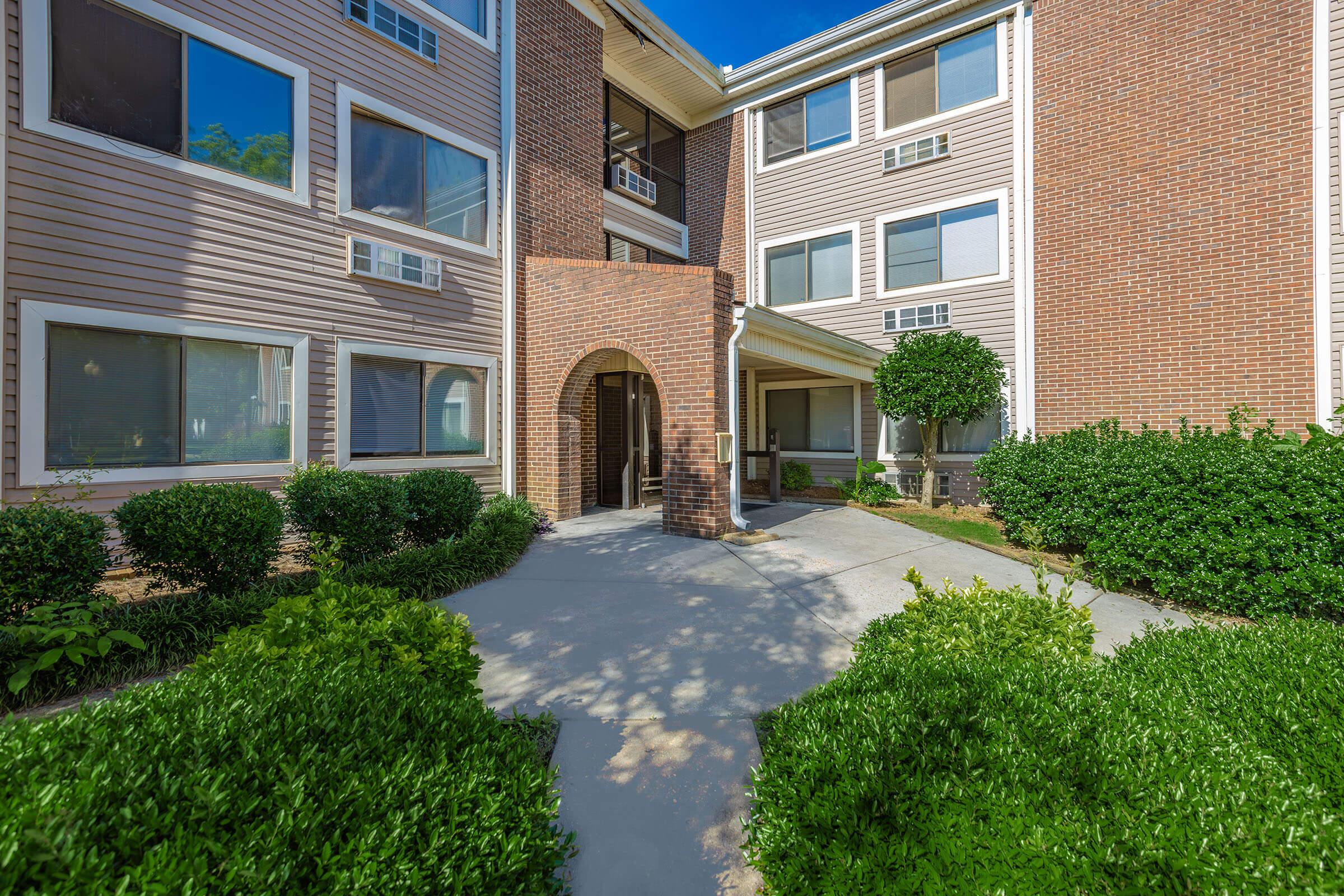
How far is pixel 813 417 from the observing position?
1373cm

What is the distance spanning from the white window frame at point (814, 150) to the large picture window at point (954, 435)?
6.16m

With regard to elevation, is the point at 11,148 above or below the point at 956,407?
above

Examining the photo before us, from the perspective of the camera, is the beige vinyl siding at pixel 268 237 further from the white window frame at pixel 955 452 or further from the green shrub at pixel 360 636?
the white window frame at pixel 955 452

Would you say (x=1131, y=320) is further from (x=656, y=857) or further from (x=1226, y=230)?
(x=656, y=857)

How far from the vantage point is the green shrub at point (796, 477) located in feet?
43.3

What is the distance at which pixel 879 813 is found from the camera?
179 cm

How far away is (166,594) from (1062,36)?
15.4 metres

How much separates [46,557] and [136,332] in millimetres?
3313

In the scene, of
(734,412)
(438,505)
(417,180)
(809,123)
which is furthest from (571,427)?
(809,123)

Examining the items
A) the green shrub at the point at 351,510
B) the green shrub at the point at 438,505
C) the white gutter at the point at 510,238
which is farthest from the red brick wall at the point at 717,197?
the green shrub at the point at 351,510

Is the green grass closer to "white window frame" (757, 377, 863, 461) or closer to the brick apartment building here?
the brick apartment building

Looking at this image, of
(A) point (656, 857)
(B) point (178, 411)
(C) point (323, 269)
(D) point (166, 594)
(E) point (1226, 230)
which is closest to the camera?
(A) point (656, 857)

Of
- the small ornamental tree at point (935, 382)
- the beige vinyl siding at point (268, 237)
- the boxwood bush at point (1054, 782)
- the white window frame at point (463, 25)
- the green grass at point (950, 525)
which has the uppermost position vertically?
the white window frame at point (463, 25)

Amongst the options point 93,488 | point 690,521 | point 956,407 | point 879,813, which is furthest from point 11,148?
point 956,407
